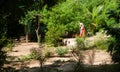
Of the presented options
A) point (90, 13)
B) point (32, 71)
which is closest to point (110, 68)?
point (32, 71)

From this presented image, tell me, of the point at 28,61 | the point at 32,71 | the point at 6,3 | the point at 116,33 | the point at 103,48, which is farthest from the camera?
the point at 103,48

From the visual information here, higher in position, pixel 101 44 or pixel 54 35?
pixel 54 35

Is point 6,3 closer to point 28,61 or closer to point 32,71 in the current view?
point 32,71

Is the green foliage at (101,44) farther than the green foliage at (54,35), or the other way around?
the green foliage at (54,35)

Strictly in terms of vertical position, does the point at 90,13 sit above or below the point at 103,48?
above

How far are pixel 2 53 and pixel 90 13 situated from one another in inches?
626

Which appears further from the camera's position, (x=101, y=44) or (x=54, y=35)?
(x=54, y=35)

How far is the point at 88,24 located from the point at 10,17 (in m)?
15.2

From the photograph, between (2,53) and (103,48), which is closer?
(2,53)

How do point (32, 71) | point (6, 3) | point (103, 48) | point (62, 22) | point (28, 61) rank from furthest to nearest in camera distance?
point (62, 22), point (103, 48), point (28, 61), point (32, 71), point (6, 3)

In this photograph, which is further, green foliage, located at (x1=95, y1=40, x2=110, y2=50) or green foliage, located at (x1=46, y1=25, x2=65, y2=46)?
green foliage, located at (x1=46, y1=25, x2=65, y2=46)

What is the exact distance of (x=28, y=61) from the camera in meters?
13.7

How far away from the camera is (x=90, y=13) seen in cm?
2261

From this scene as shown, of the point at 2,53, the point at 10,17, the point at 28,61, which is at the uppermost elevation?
the point at 10,17
